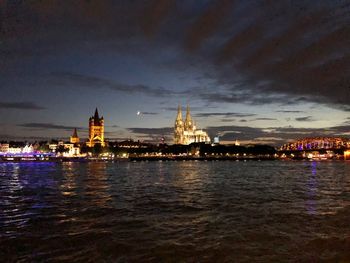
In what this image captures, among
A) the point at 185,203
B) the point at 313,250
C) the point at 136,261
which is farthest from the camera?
the point at 185,203

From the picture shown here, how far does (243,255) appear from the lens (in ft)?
38.7

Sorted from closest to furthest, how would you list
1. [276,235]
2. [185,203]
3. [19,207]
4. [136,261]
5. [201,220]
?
[136,261]
[276,235]
[201,220]
[19,207]
[185,203]

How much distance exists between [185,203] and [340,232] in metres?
11.1

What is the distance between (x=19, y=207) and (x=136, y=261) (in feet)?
45.9

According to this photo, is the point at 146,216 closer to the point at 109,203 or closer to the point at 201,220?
the point at 201,220

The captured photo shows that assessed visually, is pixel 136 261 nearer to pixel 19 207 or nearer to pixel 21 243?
pixel 21 243

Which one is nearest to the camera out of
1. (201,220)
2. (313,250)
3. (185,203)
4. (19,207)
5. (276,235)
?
(313,250)

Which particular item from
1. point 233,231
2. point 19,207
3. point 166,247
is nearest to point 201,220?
point 233,231

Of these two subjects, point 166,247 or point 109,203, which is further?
point 109,203

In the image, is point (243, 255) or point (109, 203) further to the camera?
point (109, 203)

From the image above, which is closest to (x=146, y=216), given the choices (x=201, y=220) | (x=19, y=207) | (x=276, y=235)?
(x=201, y=220)

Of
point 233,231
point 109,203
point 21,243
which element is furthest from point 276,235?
point 109,203

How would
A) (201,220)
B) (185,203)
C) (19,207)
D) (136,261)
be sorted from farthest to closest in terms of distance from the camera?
(185,203), (19,207), (201,220), (136,261)

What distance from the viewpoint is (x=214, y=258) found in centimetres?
1152
